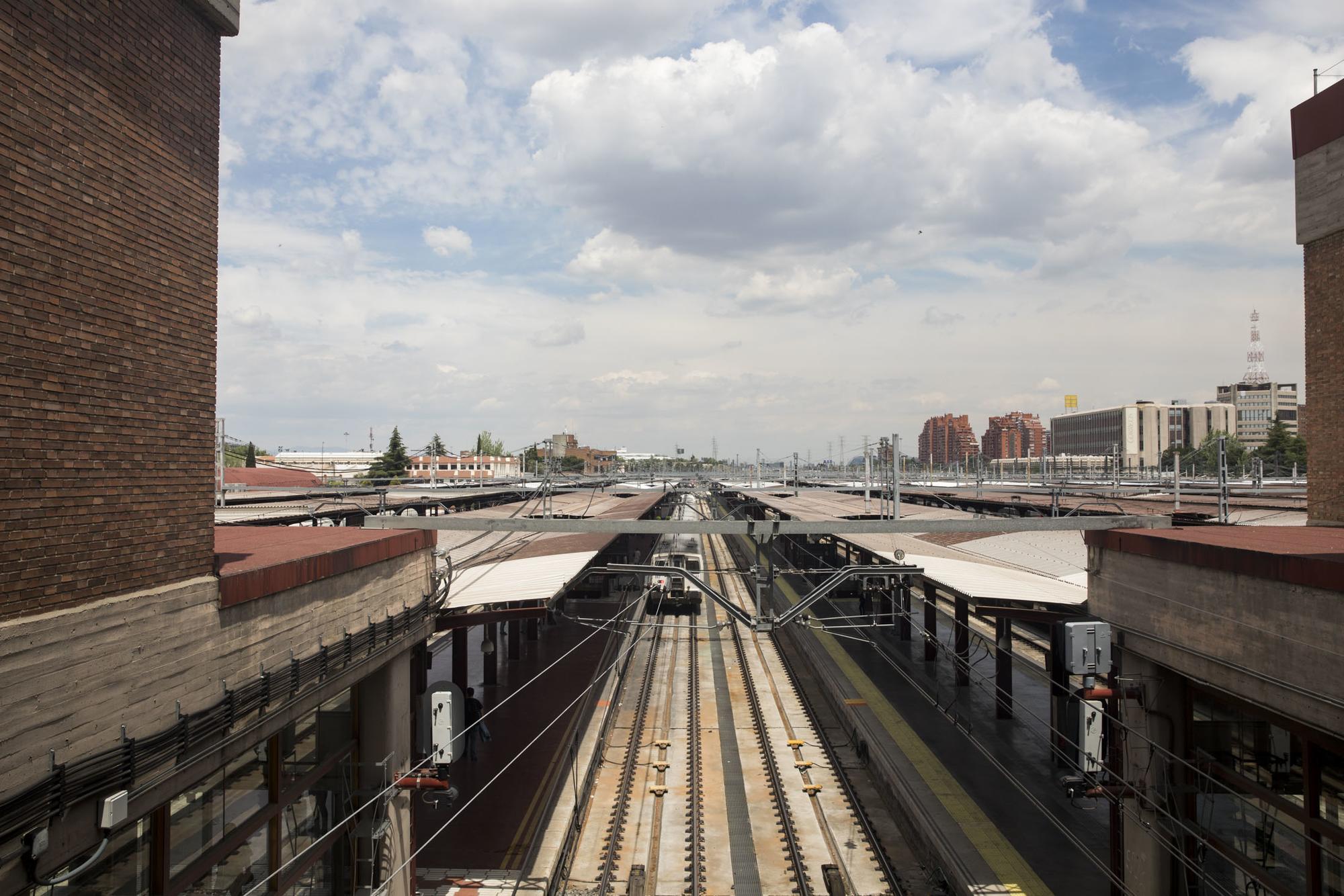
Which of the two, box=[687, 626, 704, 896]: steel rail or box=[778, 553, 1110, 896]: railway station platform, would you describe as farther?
box=[687, 626, 704, 896]: steel rail

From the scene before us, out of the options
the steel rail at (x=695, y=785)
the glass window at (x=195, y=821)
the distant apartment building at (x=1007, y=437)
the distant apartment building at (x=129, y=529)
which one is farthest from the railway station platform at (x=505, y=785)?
the distant apartment building at (x=1007, y=437)

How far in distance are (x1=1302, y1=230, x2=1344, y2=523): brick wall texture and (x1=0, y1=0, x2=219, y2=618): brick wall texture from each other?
52.3 feet

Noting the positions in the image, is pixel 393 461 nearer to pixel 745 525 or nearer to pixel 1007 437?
pixel 745 525

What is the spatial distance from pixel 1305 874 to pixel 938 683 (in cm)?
1504

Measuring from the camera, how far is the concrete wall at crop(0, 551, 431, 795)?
17.0 feet

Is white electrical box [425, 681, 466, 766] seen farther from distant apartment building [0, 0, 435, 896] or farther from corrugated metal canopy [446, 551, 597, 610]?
corrugated metal canopy [446, 551, 597, 610]

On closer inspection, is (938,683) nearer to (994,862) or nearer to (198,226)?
(994,862)

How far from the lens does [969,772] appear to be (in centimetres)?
1600

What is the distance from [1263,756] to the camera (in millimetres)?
8594

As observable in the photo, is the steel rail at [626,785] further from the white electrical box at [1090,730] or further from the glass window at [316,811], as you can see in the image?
the white electrical box at [1090,730]

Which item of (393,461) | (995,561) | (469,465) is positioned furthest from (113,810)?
(469,465)

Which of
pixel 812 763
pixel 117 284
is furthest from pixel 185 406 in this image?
pixel 812 763

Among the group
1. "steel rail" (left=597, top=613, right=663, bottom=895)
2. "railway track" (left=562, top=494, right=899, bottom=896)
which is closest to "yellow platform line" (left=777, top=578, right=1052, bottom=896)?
"railway track" (left=562, top=494, right=899, bottom=896)

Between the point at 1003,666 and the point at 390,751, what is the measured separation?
15.1 meters
